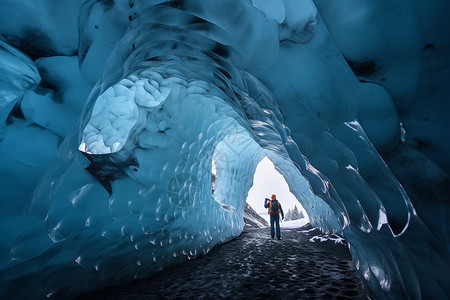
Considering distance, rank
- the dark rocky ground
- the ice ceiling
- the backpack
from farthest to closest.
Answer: the backpack, the dark rocky ground, the ice ceiling

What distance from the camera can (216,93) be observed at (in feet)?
11.0

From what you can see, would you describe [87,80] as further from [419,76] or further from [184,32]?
[419,76]

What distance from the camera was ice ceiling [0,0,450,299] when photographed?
1.17m

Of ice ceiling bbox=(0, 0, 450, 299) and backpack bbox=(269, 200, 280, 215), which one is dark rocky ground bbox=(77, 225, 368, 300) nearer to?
ice ceiling bbox=(0, 0, 450, 299)

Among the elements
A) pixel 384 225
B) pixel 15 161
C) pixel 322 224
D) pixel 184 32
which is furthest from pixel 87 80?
pixel 322 224

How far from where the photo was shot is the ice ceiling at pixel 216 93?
3.84 feet

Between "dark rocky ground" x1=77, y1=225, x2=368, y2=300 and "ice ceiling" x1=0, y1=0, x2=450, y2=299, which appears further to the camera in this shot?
"dark rocky ground" x1=77, y1=225, x2=368, y2=300

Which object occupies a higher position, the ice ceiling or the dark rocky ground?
the ice ceiling

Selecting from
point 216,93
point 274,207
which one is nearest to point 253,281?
point 216,93

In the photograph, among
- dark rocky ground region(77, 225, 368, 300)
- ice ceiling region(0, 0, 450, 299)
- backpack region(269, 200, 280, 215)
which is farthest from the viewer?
backpack region(269, 200, 280, 215)

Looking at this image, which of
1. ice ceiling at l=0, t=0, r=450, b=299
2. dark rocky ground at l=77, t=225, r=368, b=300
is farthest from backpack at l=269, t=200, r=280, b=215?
ice ceiling at l=0, t=0, r=450, b=299

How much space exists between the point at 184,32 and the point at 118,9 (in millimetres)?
660

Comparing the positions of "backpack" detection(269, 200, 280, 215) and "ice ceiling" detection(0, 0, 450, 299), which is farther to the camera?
"backpack" detection(269, 200, 280, 215)

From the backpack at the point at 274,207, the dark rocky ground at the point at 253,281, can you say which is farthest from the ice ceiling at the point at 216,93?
the backpack at the point at 274,207
